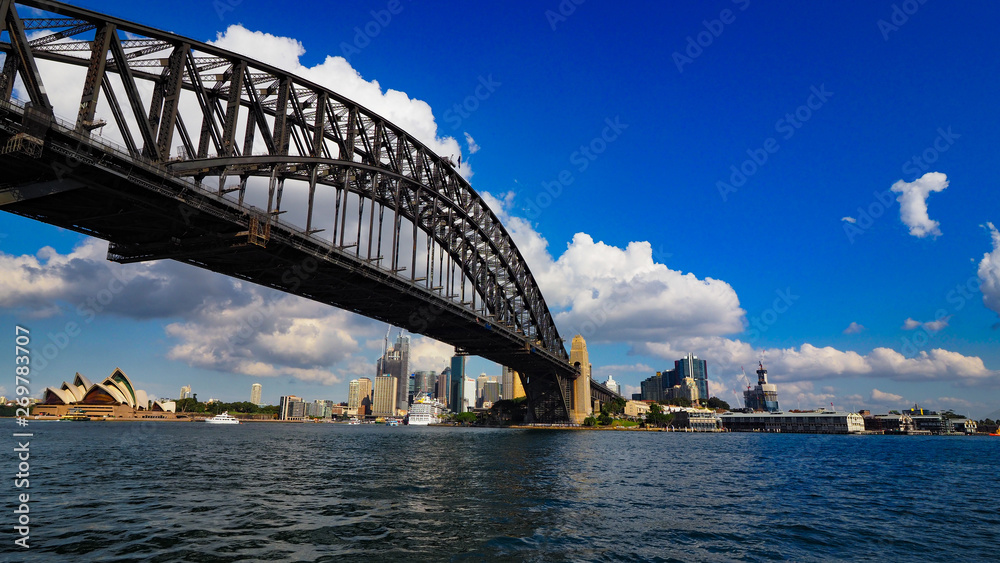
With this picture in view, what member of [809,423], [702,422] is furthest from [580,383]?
[809,423]

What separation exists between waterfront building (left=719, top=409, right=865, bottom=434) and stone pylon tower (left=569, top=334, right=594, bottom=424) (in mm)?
74304

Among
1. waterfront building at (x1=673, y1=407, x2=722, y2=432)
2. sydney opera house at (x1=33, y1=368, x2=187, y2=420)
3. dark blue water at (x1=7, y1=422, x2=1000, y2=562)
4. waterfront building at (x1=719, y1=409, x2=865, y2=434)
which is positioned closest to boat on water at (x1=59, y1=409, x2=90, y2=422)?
sydney opera house at (x1=33, y1=368, x2=187, y2=420)

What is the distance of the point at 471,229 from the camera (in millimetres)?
88688

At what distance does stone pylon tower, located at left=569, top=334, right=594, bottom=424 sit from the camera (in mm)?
140750

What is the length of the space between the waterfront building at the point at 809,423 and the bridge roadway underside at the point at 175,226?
14707cm

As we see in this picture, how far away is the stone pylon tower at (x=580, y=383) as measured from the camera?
140750mm

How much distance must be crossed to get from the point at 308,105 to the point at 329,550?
4631cm

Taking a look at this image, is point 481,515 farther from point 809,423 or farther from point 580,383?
point 809,423

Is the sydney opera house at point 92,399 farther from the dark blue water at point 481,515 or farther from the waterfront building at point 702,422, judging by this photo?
the waterfront building at point 702,422

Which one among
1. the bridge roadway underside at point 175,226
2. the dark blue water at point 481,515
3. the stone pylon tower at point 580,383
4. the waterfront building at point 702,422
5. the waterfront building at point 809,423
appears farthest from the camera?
the waterfront building at point 702,422

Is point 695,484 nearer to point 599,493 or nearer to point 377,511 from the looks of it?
point 599,493

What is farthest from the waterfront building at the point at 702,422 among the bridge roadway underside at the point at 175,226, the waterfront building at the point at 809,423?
the bridge roadway underside at the point at 175,226

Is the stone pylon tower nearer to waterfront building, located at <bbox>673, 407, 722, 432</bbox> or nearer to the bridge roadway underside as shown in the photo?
waterfront building, located at <bbox>673, 407, 722, 432</bbox>

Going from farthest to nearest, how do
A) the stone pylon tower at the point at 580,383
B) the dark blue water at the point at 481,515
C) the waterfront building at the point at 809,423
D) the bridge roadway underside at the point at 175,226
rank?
the waterfront building at the point at 809,423
the stone pylon tower at the point at 580,383
the bridge roadway underside at the point at 175,226
the dark blue water at the point at 481,515
